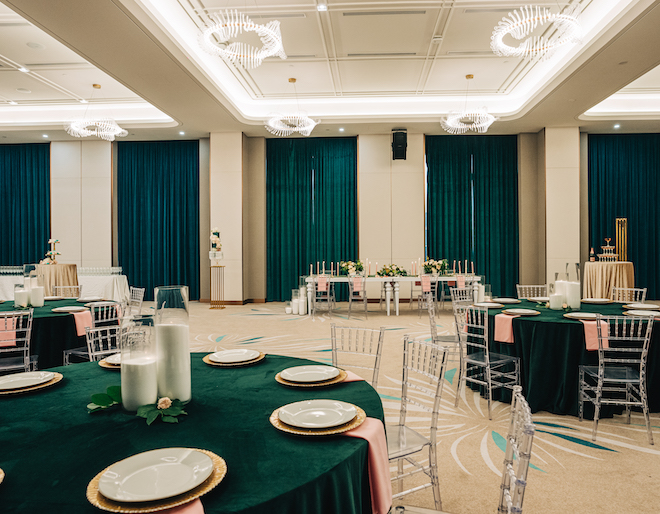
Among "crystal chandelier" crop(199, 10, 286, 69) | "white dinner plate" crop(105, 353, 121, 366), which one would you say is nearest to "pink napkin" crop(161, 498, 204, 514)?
"white dinner plate" crop(105, 353, 121, 366)

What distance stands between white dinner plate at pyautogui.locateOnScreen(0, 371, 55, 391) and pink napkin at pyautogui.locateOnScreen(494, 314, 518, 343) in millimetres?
3330

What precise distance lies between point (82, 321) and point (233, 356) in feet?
8.36

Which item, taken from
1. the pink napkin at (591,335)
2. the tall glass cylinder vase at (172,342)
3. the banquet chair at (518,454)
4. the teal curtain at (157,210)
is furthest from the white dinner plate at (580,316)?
the teal curtain at (157,210)

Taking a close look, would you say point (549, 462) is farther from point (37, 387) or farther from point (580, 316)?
point (37, 387)

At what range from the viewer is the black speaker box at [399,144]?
1027 cm

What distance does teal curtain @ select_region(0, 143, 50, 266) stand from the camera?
1137 centimetres

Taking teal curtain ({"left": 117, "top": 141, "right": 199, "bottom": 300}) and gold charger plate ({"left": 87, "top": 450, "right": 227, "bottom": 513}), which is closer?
gold charger plate ({"left": 87, "top": 450, "right": 227, "bottom": 513})

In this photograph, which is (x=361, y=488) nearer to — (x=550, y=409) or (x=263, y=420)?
(x=263, y=420)

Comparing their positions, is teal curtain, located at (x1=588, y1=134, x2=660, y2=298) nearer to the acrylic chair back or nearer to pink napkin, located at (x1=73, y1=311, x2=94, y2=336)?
pink napkin, located at (x1=73, y1=311, x2=94, y2=336)

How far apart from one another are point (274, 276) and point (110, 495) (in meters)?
10.4

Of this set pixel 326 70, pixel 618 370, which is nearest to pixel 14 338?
pixel 618 370

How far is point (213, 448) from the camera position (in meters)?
1.18

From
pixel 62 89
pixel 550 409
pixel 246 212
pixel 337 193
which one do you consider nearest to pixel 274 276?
pixel 246 212

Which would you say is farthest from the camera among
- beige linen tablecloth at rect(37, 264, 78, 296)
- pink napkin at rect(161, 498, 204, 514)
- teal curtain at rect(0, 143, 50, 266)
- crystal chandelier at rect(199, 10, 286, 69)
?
teal curtain at rect(0, 143, 50, 266)
